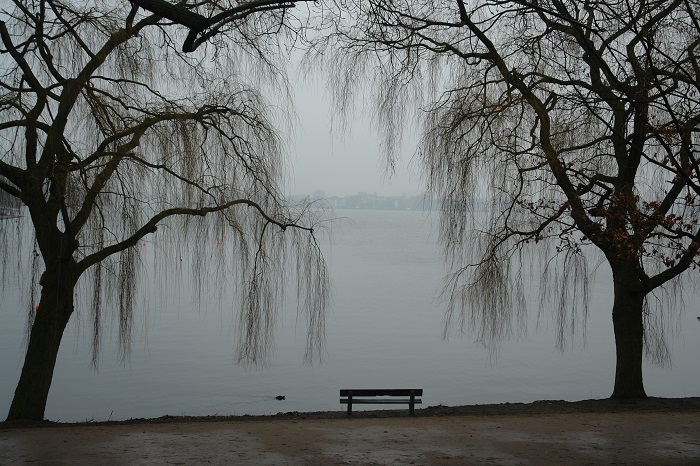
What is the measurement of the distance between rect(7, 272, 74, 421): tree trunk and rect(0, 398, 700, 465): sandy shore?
37 centimetres

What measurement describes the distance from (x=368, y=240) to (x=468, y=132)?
4834 cm

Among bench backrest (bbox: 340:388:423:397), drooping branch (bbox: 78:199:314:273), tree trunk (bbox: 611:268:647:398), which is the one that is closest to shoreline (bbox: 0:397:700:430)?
tree trunk (bbox: 611:268:647:398)

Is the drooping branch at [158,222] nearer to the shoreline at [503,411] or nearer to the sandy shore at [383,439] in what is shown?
the sandy shore at [383,439]

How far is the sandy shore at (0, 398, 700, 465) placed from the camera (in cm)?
627

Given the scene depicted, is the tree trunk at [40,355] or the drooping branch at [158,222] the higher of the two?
the drooping branch at [158,222]

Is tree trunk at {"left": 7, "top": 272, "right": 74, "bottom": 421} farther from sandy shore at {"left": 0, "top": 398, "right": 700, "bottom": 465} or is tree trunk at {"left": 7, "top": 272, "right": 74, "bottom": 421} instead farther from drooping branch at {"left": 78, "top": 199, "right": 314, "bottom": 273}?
drooping branch at {"left": 78, "top": 199, "right": 314, "bottom": 273}

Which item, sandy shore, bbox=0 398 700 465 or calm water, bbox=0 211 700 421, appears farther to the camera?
calm water, bbox=0 211 700 421

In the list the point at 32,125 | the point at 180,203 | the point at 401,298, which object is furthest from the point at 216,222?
the point at 401,298

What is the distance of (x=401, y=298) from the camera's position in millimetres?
24969

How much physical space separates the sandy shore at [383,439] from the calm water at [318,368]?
2.78 meters

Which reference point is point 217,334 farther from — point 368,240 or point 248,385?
point 368,240

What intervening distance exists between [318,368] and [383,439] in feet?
27.3

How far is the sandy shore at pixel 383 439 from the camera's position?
627cm

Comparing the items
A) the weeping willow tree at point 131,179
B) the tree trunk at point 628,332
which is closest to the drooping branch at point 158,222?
the weeping willow tree at point 131,179
